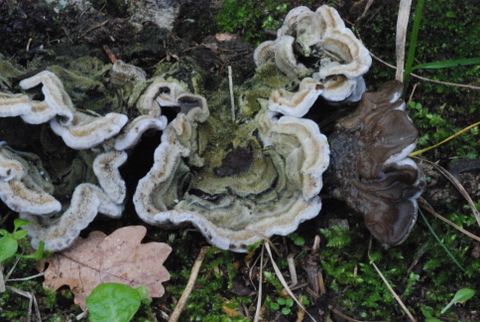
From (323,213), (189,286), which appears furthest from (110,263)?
(323,213)

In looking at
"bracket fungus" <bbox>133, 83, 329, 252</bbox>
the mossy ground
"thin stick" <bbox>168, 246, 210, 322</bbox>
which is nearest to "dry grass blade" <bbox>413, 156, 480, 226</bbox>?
the mossy ground

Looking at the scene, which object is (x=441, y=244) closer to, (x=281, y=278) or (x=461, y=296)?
(x=461, y=296)

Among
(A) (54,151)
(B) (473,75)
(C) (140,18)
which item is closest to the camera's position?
(A) (54,151)

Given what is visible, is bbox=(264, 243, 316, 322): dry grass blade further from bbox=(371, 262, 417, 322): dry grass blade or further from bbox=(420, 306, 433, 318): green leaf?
bbox=(420, 306, 433, 318): green leaf

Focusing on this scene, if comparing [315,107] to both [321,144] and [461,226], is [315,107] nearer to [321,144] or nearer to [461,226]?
[321,144]

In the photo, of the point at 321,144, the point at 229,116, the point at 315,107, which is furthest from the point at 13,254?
the point at 315,107

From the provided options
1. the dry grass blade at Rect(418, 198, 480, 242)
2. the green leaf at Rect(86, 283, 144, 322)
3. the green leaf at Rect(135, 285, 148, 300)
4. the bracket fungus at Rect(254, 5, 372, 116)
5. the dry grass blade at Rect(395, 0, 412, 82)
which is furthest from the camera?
the dry grass blade at Rect(395, 0, 412, 82)
